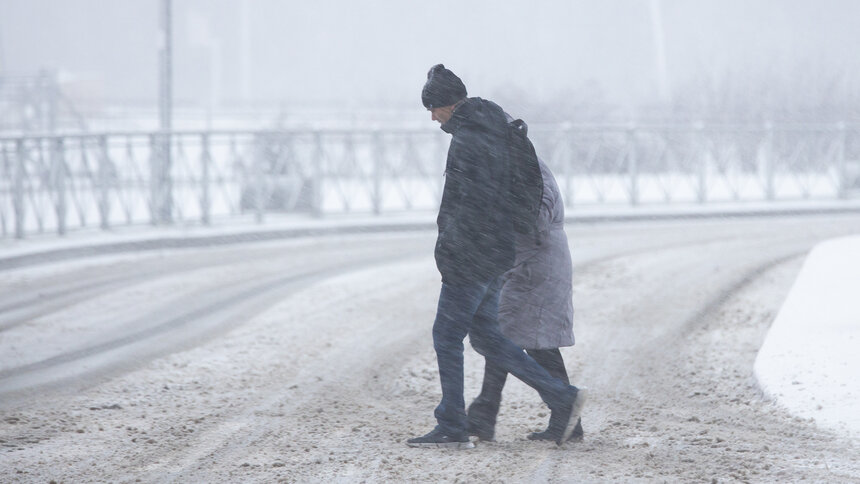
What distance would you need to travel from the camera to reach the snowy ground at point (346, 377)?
4.56 metres

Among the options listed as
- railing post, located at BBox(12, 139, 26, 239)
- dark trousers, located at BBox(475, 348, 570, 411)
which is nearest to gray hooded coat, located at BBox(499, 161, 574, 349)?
dark trousers, located at BBox(475, 348, 570, 411)

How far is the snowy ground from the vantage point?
4562mm

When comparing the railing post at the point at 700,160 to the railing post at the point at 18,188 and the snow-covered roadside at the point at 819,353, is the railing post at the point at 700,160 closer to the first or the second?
the snow-covered roadside at the point at 819,353

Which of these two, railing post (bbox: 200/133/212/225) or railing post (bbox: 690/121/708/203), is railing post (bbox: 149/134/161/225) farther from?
railing post (bbox: 690/121/708/203)

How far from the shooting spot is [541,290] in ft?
15.4

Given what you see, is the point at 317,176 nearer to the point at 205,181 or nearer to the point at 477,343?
the point at 205,181

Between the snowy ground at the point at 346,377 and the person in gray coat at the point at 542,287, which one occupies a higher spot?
the person in gray coat at the point at 542,287

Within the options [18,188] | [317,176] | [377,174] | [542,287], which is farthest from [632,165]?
[542,287]

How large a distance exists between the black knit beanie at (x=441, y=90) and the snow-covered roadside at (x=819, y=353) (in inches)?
94.1

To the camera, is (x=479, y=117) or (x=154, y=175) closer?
(x=479, y=117)

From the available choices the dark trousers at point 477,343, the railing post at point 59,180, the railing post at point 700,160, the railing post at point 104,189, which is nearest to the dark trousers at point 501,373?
the dark trousers at point 477,343

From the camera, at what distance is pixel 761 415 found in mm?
5375

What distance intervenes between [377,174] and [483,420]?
1228cm

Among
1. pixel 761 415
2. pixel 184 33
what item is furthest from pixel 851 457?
pixel 184 33
